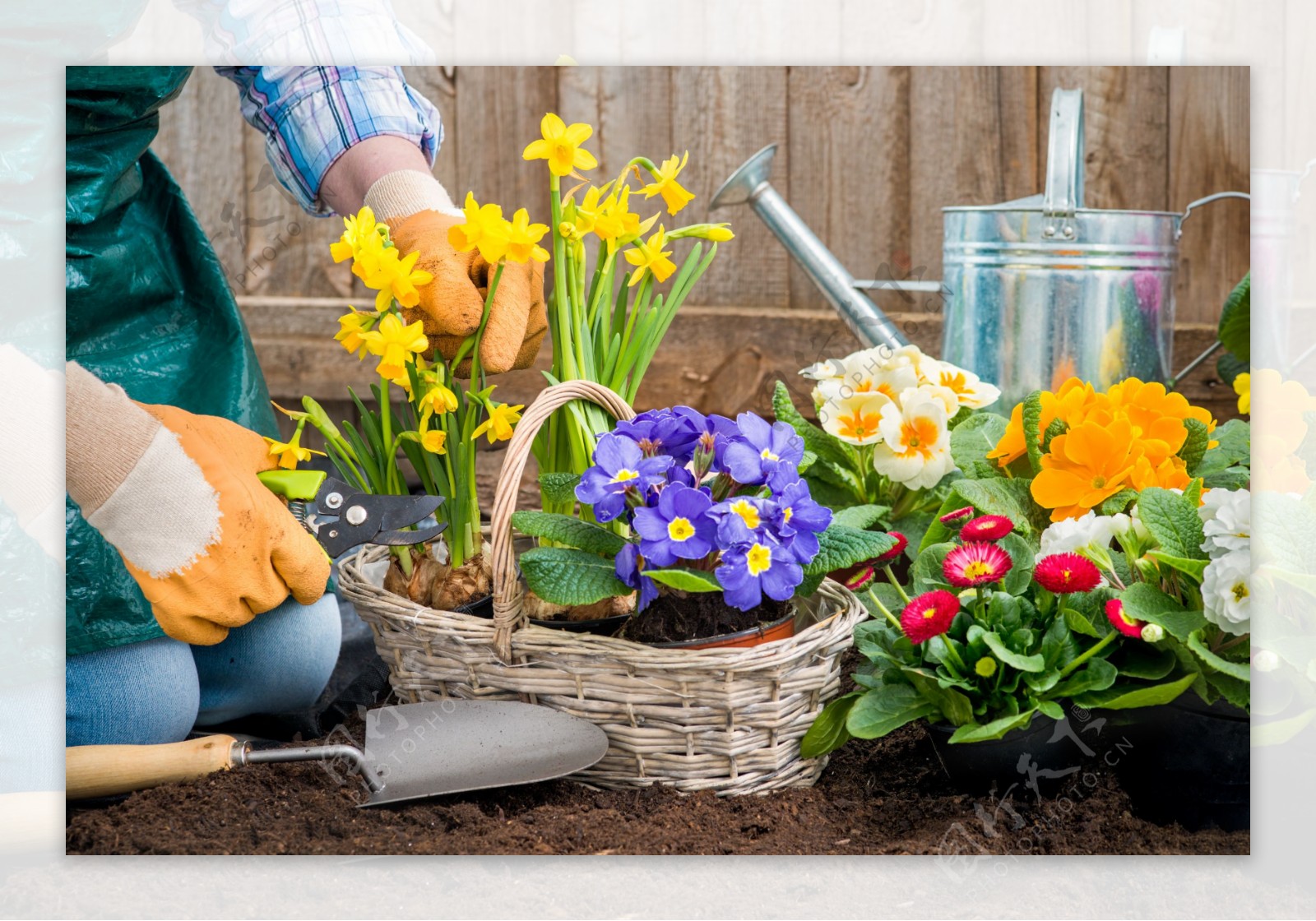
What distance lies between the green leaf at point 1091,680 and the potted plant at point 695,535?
174 mm

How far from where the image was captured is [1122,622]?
2.80ft

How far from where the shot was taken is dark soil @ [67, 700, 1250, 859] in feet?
2.78

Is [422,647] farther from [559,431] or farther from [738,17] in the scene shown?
[738,17]

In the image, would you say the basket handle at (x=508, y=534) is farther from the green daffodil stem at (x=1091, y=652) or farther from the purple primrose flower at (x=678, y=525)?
the green daffodil stem at (x=1091, y=652)

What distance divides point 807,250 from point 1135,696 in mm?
750

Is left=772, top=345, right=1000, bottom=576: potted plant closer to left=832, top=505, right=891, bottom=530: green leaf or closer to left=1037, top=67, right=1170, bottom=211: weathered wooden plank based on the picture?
left=832, top=505, right=891, bottom=530: green leaf

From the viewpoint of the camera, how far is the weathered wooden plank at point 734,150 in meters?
1.85

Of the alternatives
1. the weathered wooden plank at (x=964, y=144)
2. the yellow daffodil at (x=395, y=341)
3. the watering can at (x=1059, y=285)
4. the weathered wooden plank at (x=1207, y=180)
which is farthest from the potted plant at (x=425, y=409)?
the weathered wooden plank at (x=964, y=144)

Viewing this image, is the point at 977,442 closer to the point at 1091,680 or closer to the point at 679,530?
the point at 1091,680

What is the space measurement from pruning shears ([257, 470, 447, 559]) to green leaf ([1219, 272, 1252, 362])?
0.97 meters

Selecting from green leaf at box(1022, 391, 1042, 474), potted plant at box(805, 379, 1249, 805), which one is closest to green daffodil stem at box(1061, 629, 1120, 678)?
potted plant at box(805, 379, 1249, 805)

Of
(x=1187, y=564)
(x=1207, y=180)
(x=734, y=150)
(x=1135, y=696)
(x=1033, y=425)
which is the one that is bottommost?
(x=1135, y=696)

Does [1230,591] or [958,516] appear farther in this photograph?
[958,516]

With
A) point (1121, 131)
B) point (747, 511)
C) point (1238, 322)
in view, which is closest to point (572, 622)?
point (747, 511)
